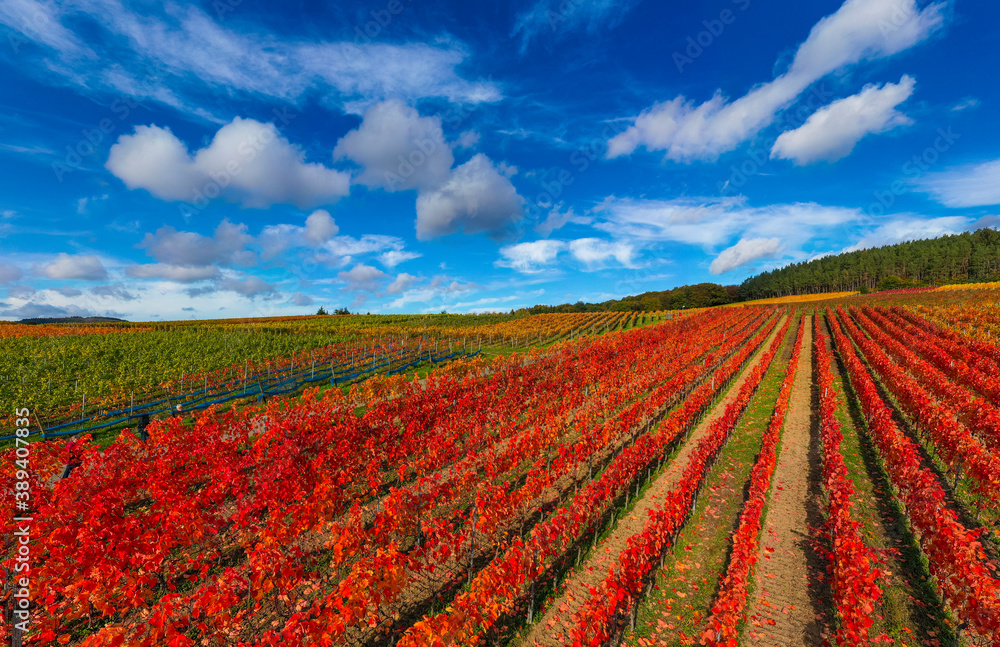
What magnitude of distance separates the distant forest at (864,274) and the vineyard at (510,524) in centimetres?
8886

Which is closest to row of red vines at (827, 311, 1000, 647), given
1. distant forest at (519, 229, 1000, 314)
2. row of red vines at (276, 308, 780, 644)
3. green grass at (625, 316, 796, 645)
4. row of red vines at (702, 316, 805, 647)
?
row of red vines at (702, 316, 805, 647)

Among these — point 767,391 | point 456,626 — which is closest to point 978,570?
point 456,626

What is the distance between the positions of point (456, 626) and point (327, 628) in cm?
167

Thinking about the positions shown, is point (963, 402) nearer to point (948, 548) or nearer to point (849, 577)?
point (948, 548)

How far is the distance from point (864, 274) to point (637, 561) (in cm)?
16673

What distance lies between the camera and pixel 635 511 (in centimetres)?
1038

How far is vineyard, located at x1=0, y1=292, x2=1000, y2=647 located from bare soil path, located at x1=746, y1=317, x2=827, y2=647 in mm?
49

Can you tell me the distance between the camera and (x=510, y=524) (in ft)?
31.9

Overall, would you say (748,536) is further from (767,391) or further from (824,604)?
(767,391)

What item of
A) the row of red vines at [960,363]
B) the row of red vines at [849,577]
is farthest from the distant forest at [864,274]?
the row of red vines at [849,577]

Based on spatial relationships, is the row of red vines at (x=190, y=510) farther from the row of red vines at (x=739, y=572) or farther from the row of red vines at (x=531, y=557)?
the row of red vines at (x=739, y=572)

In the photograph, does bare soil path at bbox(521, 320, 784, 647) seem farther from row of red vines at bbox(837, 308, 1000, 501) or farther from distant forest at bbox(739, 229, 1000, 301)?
distant forest at bbox(739, 229, 1000, 301)

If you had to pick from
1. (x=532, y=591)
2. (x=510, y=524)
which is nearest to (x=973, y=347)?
(x=510, y=524)

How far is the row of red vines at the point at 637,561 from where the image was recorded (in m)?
5.57
